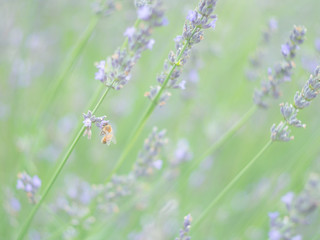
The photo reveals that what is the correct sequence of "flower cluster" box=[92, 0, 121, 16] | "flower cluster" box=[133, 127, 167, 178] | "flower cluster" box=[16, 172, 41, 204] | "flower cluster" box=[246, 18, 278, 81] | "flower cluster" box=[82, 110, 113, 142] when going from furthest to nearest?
"flower cluster" box=[246, 18, 278, 81] → "flower cluster" box=[92, 0, 121, 16] → "flower cluster" box=[133, 127, 167, 178] → "flower cluster" box=[16, 172, 41, 204] → "flower cluster" box=[82, 110, 113, 142]

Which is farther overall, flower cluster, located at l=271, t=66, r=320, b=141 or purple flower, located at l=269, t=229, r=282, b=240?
purple flower, located at l=269, t=229, r=282, b=240

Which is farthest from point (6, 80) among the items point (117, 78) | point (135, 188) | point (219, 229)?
point (117, 78)

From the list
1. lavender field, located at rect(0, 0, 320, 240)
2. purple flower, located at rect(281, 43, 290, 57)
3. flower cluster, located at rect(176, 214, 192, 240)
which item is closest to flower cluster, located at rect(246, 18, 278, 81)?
lavender field, located at rect(0, 0, 320, 240)

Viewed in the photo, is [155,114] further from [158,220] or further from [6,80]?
[158,220]

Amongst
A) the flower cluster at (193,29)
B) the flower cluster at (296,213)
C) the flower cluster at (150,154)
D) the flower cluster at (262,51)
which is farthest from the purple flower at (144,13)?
the flower cluster at (262,51)

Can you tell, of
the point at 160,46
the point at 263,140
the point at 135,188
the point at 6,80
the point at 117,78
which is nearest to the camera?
the point at 117,78

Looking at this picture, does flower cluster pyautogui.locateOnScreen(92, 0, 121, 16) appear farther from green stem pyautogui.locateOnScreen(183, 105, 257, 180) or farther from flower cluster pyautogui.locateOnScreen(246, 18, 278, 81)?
flower cluster pyautogui.locateOnScreen(246, 18, 278, 81)

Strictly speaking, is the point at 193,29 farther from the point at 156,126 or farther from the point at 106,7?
the point at 156,126
